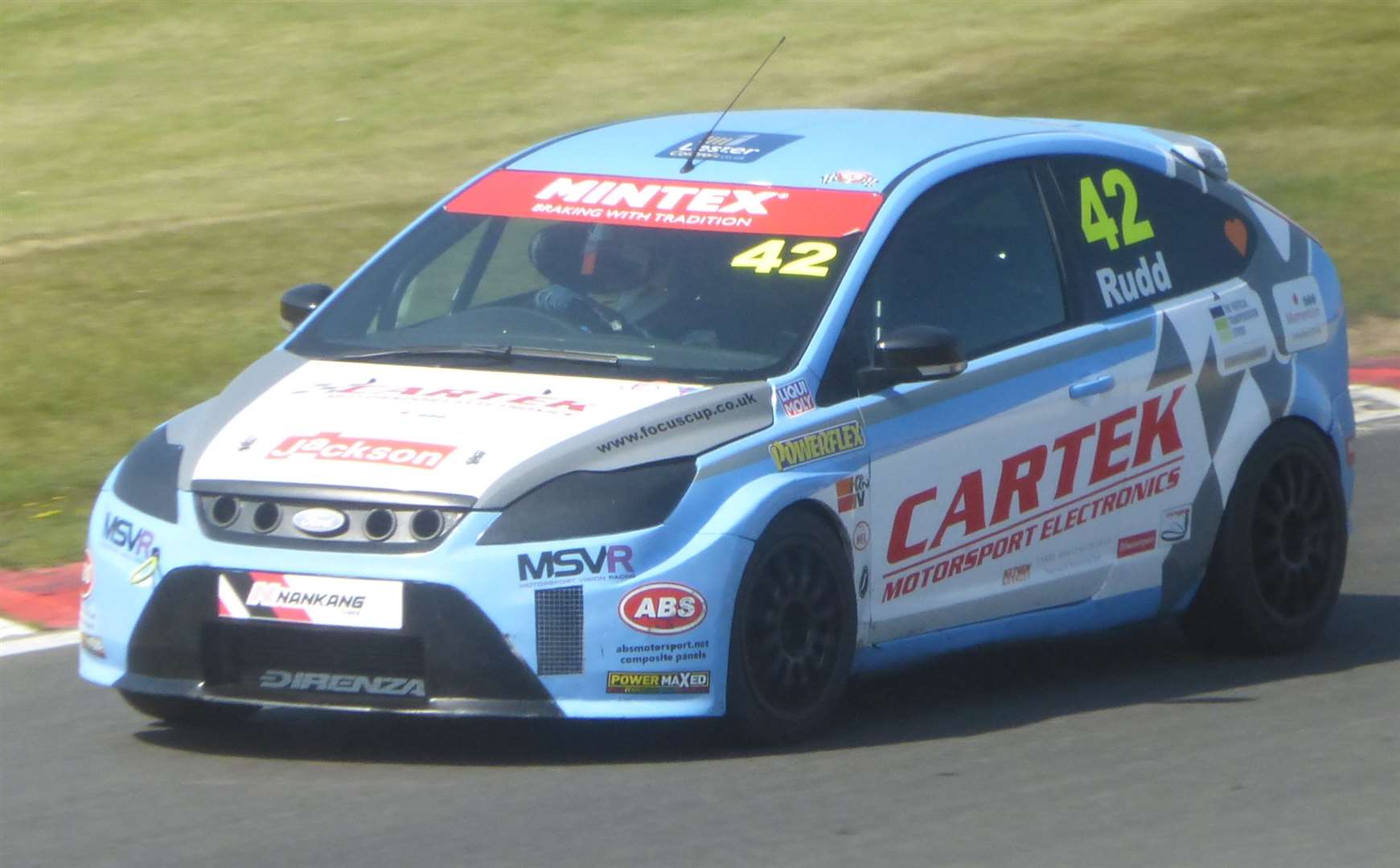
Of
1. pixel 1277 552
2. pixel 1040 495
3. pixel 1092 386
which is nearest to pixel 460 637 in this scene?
pixel 1040 495

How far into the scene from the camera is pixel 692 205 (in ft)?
22.9

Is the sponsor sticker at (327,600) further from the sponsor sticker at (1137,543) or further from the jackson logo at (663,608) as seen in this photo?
the sponsor sticker at (1137,543)

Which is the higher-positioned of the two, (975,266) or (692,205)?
(692,205)

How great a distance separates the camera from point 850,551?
21.0 ft

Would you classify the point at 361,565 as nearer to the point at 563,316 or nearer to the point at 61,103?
the point at 563,316

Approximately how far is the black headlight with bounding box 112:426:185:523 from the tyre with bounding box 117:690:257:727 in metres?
0.51

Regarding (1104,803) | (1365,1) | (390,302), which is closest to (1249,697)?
(1104,803)

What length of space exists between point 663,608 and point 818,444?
70 cm

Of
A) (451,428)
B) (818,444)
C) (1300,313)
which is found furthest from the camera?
(1300,313)

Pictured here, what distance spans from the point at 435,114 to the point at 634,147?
46.3 ft

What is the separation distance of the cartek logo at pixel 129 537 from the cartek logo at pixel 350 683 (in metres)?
0.45

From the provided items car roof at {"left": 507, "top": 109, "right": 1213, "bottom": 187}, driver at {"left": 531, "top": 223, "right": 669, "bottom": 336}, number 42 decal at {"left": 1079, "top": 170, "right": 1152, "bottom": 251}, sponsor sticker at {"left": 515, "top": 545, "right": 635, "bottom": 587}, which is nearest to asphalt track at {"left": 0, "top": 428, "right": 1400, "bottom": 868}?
sponsor sticker at {"left": 515, "top": 545, "right": 635, "bottom": 587}

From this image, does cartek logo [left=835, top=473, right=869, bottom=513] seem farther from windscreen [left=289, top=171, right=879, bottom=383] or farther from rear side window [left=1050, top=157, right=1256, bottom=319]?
rear side window [left=1050, top=157, right=1256, bottom=319]

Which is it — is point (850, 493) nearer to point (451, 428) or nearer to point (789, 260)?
point (789, 260)
